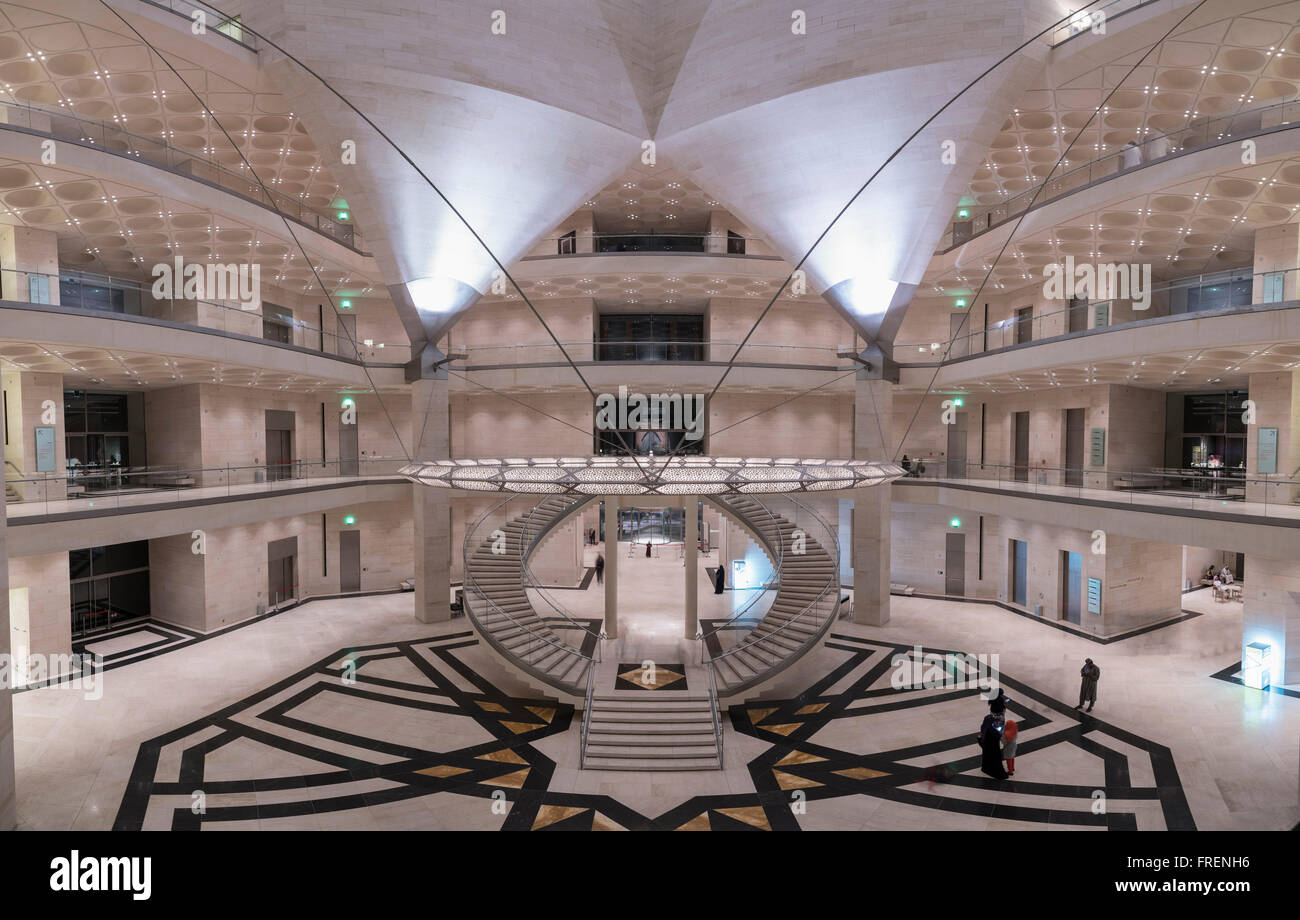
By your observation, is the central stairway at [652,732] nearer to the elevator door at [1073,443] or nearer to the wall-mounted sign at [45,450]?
the elevator door at [1073,443]

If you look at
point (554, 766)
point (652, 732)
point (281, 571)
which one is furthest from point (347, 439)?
point (652, 732)

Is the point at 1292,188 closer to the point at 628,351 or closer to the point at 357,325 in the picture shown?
the point at 628,351

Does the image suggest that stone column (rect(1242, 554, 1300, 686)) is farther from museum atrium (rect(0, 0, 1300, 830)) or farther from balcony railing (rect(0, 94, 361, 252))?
balcony railing (rect(0, 94, 361, 252))

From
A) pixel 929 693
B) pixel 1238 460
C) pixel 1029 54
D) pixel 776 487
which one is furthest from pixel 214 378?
pixel 1238 460

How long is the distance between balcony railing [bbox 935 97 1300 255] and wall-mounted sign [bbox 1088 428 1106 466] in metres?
6.79

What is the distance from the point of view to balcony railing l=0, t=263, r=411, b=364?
13.9 metres

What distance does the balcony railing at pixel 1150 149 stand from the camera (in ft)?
47.1

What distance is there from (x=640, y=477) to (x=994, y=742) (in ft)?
24.2

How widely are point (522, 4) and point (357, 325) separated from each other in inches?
547

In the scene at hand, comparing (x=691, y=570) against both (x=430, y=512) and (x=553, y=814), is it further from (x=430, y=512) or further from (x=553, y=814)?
(x=553, y=814)

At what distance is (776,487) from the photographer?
479 inches

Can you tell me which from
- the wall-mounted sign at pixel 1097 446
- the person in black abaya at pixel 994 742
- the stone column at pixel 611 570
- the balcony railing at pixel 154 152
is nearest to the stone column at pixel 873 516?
the wall-mounted sign at pixel 1097 446

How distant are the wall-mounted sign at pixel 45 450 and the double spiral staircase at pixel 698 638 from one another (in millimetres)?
10232

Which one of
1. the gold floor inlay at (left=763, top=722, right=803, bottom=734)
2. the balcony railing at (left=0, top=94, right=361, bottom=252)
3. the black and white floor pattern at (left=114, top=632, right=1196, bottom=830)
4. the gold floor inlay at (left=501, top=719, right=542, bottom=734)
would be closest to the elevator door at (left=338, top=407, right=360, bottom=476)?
the balcony railing at (left=0, top=94, right=361, bottom=252)
